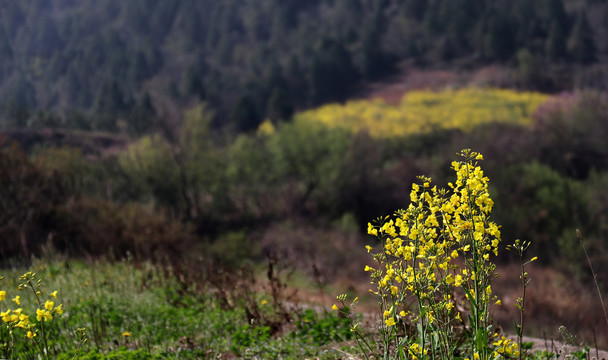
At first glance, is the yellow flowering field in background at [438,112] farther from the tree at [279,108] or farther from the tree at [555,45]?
the tree at [555,45]

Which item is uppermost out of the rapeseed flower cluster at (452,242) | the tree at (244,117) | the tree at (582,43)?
the rapeseed flower cluster at (452,242)

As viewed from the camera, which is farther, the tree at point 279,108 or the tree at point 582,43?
the tree at point 582,43

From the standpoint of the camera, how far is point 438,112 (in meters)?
37.3

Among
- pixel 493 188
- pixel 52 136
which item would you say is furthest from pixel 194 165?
pixel 52 136

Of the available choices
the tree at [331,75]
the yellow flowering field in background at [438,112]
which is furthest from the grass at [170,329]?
the tree at [331,75]

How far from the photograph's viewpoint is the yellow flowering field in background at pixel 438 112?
33700mm

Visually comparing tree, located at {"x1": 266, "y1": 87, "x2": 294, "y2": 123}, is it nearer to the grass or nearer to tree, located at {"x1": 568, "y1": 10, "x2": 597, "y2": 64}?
tree, located at {"x1": 568, "y1": 10, "x2": 597, "y2": 64}

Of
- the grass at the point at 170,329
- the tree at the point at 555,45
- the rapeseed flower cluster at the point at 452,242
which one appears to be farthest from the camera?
the tree at the point at 555,45

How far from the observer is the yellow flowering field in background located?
3370cm

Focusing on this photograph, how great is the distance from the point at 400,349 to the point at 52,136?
31261mm

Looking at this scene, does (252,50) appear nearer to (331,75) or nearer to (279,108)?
(331,75)

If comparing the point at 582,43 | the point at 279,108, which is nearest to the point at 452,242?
the point at 279,108

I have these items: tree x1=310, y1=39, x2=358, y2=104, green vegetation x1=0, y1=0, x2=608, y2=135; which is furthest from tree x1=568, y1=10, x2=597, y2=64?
tree x1=310, y1=39, x2=358, y2=104

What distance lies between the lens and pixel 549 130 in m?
23.4
